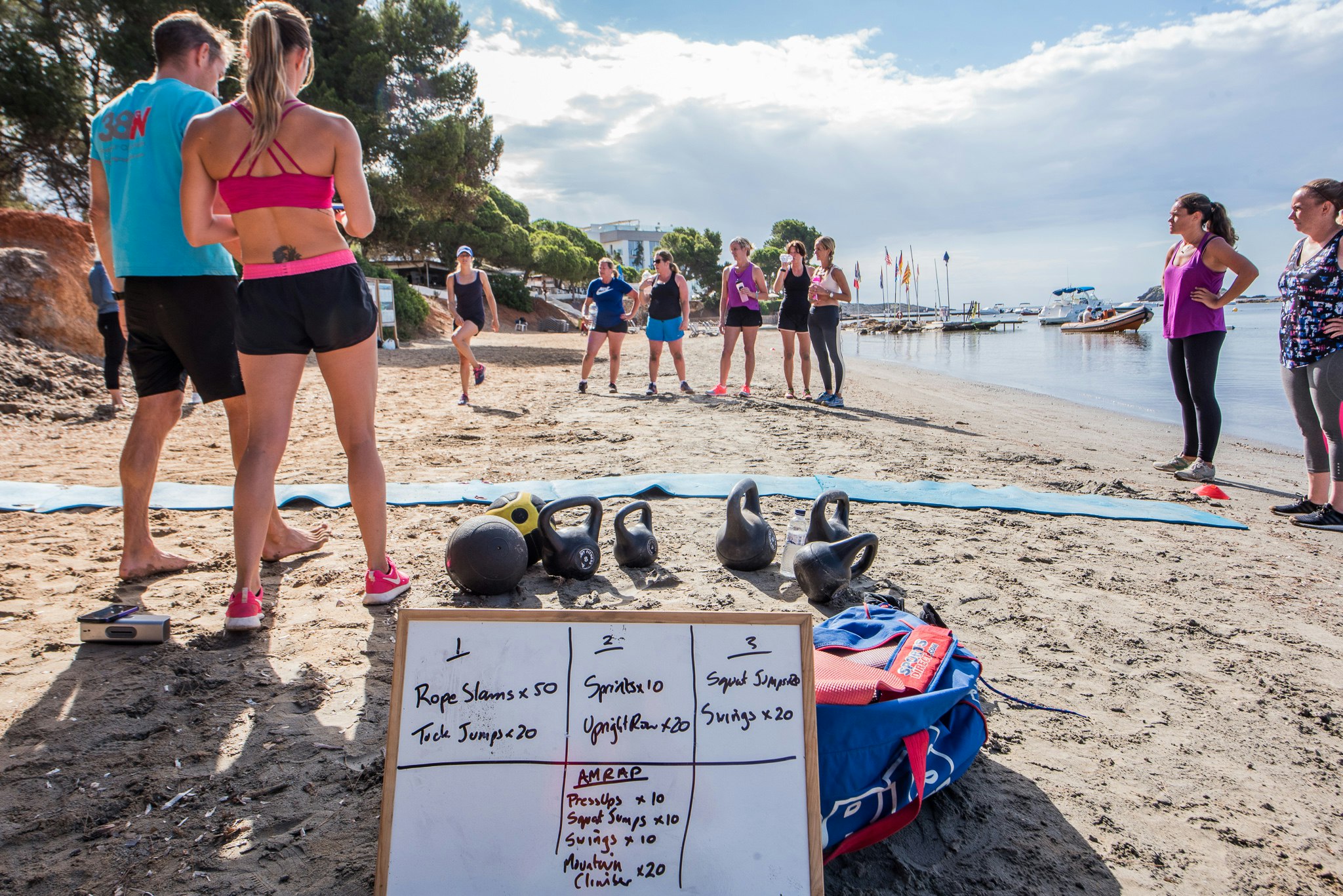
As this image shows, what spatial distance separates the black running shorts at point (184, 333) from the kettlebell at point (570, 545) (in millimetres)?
1435

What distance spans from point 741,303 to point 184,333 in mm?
7833

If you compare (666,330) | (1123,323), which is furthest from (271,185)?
(1123,323)

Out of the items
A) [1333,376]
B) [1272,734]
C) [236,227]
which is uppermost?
[236,227]

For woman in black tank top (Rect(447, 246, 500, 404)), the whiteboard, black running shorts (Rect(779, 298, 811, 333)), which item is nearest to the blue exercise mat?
the whiteboard

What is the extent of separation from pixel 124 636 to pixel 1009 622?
348cm

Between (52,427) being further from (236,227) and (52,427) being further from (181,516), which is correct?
(236,227)

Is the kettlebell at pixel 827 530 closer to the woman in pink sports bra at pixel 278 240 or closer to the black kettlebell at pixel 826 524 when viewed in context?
the black kettlebell at pixel 826 524

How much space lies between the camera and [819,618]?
3.07 meters

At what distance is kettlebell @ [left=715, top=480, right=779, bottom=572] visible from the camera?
355 cm

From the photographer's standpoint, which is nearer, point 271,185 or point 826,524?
point 271,185

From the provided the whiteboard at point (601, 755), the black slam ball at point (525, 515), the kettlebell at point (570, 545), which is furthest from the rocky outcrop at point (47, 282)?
the whiteboard at point (601, 755)

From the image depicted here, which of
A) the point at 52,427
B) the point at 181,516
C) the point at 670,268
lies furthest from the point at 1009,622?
the point at 52,427

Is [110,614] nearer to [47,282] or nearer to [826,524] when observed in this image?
[826,524]

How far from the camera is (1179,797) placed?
6.56 feet
